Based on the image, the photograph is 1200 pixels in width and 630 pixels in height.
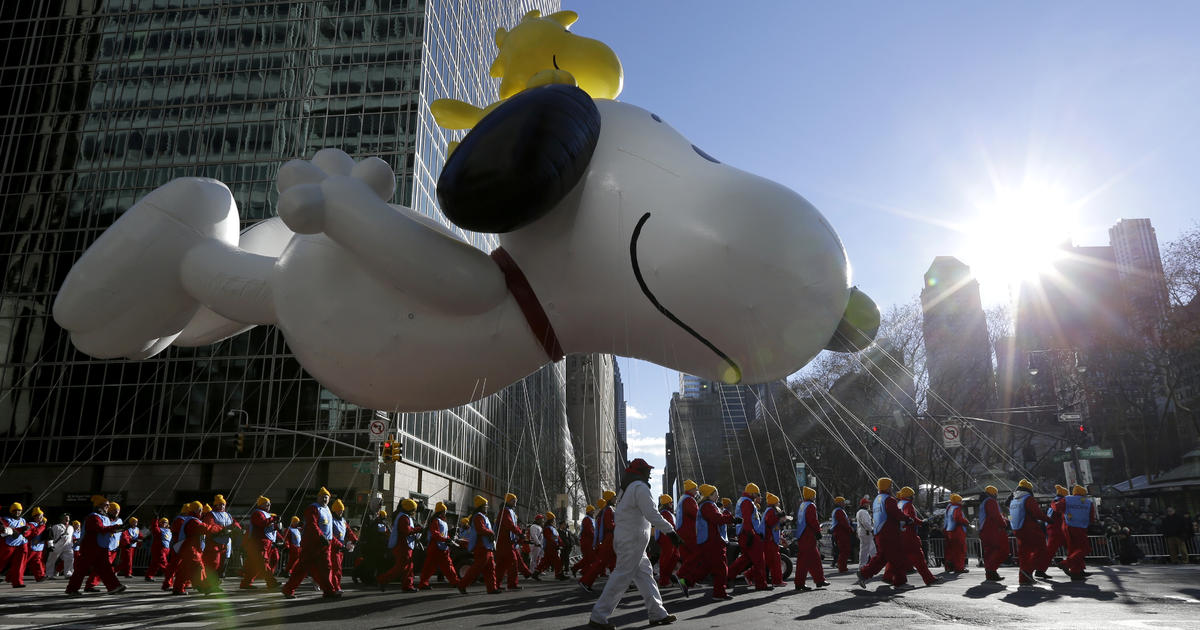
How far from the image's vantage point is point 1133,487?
104ft

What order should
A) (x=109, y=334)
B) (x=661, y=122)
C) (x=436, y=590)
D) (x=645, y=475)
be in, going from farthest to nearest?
1. (x=436, y=590)
2. (x=645, y=475)
3. (x=109, y=334)
4. (x=661, y=122)

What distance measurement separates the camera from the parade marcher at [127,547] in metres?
17.4

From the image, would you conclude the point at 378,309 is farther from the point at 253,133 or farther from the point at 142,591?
the point at 253,133

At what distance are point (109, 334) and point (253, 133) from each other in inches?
1355

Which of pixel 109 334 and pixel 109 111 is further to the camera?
pixel 109 111

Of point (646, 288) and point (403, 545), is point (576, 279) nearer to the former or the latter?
point (646, 288)

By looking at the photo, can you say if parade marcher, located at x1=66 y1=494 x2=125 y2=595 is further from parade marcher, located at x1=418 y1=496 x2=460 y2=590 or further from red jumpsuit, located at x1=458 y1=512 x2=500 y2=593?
red jumpsuit, located at x1=458 y1=512 x2=500 y2=593

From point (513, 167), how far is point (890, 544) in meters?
10.4

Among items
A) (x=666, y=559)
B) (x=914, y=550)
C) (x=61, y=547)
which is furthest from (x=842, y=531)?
(x=61, y=547)

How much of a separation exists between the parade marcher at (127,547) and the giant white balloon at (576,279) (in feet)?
52.6

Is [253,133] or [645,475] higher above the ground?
[253,133]

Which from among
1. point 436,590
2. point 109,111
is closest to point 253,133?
point 109,111

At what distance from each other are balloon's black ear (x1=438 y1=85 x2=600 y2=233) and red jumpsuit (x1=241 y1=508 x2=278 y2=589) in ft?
38.0

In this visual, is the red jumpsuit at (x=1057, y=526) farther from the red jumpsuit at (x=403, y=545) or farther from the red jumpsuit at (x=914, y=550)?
the red jumpsuit at (x=403, y=545)
